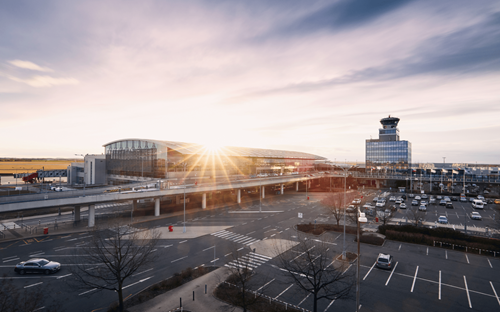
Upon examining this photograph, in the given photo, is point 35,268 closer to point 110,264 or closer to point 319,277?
point 110,264

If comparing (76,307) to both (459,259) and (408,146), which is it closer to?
(459,259)

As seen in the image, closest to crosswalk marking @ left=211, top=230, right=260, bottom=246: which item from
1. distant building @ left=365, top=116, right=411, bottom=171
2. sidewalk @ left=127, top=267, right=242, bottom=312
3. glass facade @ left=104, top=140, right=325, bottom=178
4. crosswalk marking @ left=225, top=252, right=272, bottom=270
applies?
crosswalk marking @ left=225, top=252, right=272, bottom=270

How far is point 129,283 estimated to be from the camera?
77.5 ft

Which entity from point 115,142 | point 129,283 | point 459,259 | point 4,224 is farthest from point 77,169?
point 459,259

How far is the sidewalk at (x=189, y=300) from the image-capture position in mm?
19422

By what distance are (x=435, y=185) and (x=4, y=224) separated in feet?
475

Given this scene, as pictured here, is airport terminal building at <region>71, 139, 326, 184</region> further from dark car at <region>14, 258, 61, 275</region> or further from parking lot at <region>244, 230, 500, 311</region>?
parking lot at <region>244, 230, 500, 311</region>

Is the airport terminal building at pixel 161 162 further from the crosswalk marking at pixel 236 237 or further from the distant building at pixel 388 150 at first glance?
the distant building at pixel 388 150

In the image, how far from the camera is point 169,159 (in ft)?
254

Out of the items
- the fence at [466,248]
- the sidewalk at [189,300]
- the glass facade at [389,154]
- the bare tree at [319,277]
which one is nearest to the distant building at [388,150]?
the glass facade at [389,154]

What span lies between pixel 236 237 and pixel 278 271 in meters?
13.1

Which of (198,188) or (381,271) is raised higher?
(198,188)

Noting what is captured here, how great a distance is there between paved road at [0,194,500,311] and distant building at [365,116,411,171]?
130697 millimetres

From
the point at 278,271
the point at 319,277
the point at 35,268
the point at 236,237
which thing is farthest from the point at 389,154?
the point at 35,268
